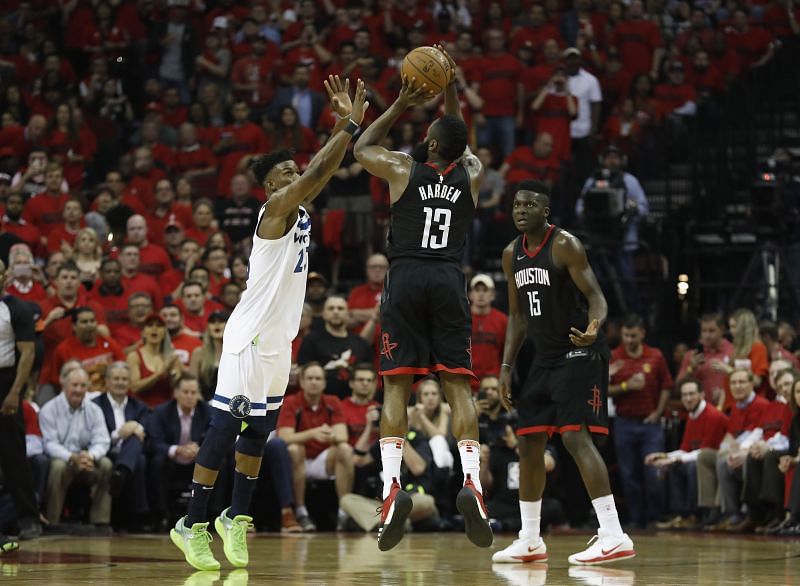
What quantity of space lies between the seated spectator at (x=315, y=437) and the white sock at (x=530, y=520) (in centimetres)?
374

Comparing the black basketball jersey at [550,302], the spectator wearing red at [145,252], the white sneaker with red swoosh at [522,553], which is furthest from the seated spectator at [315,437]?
the black basketball jersey at [550,302]

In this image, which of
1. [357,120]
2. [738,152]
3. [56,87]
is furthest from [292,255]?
[56,87]

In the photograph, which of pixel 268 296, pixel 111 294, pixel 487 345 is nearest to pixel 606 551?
pixel 268 296

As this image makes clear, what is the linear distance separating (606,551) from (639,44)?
476 inches

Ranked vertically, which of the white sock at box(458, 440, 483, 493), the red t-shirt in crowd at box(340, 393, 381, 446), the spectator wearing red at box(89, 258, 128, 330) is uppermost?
the spectator wearing red at box(89, 258, 128, 330)

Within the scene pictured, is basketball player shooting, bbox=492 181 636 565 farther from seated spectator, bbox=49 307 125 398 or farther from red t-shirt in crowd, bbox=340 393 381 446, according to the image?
seated spectator, bbox=49 307 125 398

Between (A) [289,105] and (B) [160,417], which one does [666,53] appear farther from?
(B) [160,417]

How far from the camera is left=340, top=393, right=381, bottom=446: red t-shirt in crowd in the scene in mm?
12859

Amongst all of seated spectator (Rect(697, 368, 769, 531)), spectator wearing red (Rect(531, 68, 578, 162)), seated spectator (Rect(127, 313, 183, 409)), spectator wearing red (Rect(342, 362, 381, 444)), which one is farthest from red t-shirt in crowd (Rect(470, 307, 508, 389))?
spectator wearing red (Rect(531, 68, 578, 162))

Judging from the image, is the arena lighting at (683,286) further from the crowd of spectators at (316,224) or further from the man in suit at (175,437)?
the man in suit at (175,437)

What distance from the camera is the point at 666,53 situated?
19.4 metres

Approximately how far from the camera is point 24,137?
18109 millimetres

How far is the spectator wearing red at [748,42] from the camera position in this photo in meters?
19.3

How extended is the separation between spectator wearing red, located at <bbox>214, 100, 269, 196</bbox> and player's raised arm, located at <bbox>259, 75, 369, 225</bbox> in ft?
30.8
